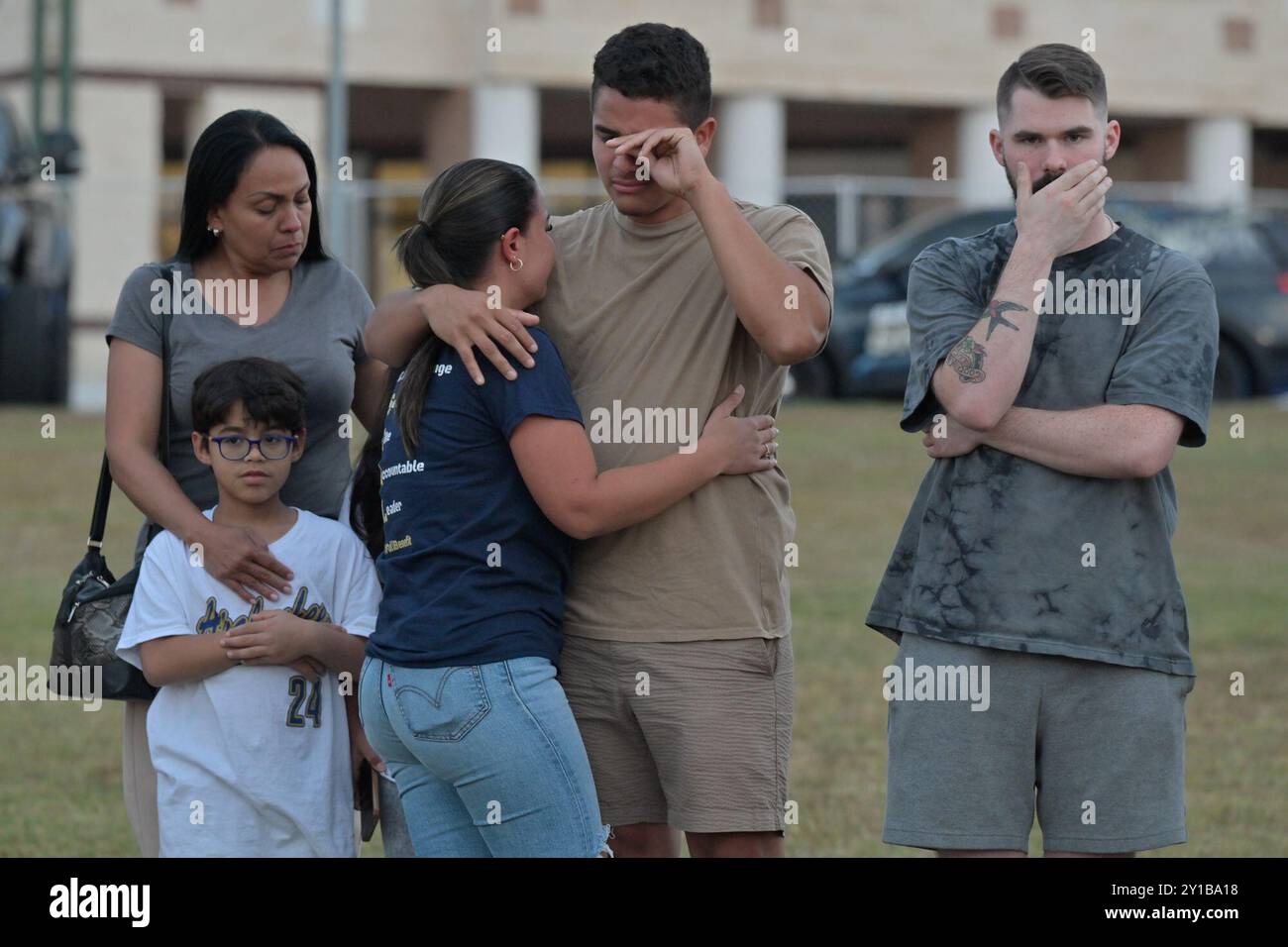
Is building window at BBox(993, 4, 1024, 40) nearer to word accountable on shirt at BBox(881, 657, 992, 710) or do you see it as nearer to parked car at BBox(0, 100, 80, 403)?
parked car at BBox(0, 100, 80, 403)

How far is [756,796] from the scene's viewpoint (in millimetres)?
3445

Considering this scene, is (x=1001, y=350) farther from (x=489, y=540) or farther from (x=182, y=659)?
(x=182, y=659)

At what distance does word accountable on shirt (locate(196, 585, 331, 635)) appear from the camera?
3.79 m

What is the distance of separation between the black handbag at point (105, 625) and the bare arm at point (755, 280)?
1230 millimetres

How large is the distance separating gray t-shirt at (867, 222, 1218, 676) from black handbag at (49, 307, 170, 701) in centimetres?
153

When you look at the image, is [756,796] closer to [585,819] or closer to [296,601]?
[585,819]

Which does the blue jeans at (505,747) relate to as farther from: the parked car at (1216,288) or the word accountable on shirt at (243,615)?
the parked car at (1216,288)

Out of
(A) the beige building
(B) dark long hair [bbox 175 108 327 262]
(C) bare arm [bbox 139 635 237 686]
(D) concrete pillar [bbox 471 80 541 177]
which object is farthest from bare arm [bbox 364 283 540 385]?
(D) concrete pillar [bbox 471 80 541 177]

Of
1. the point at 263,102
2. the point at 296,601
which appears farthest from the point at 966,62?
the point at 296,601

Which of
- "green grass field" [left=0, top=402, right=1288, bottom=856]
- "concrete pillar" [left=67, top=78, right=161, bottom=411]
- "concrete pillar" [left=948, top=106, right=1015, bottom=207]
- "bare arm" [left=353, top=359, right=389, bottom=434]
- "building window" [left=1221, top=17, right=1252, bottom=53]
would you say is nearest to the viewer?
"bare arm" [left=353, top=359, right=389, bottom=434]

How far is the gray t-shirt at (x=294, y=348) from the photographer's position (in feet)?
12.7

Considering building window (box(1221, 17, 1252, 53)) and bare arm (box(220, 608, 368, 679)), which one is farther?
building window (box(1221, 17, 1252, 53))

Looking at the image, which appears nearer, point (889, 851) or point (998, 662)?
point (998, 662)
